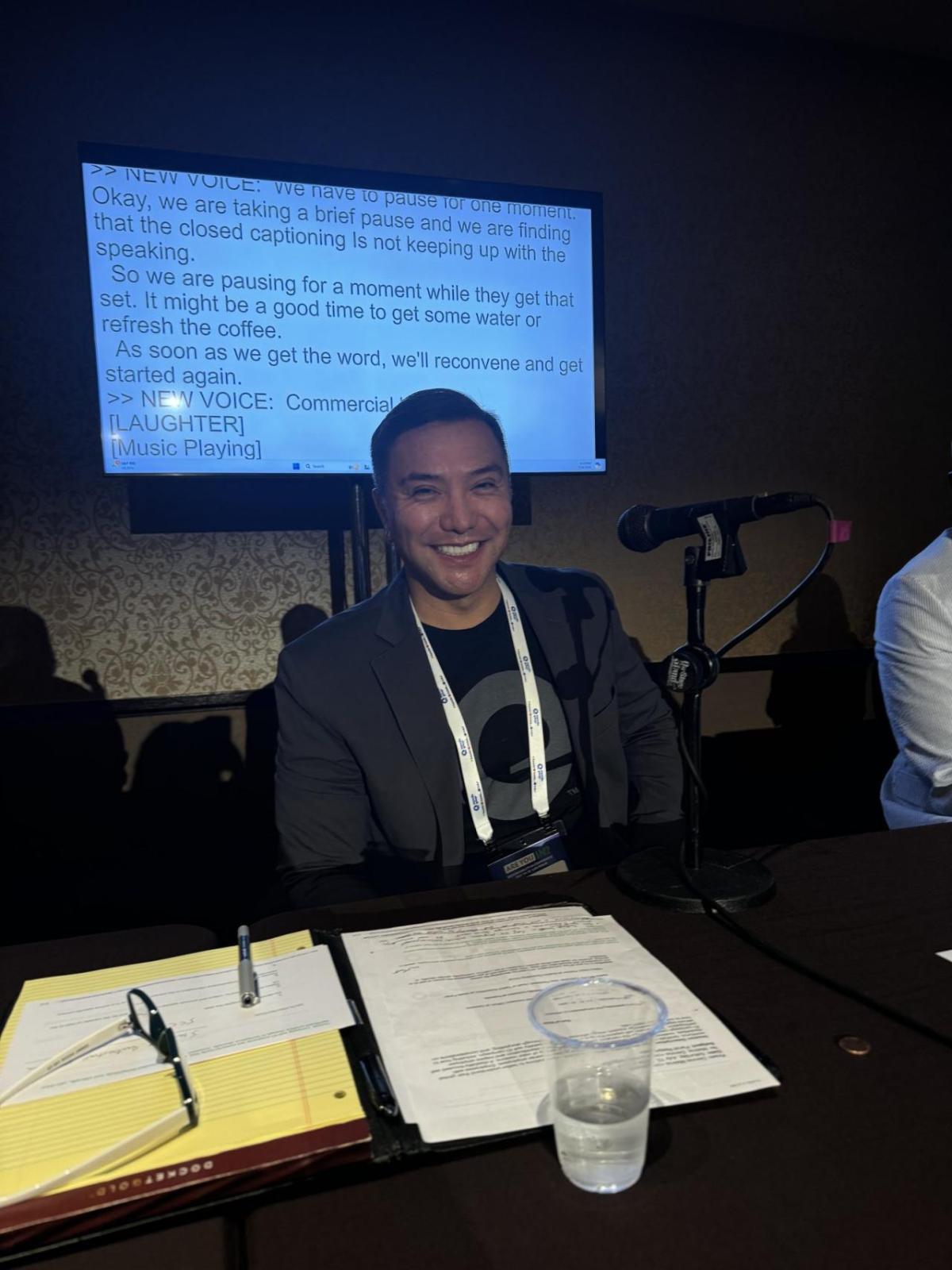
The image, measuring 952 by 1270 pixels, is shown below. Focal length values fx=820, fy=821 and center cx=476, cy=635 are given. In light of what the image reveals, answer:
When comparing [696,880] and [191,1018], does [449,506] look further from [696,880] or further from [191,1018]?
[191,1018]

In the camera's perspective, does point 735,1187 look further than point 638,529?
No

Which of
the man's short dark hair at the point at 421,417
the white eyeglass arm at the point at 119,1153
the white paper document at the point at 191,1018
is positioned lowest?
the white paper document at the point at 191,1018

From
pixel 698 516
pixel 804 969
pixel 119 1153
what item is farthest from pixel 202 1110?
pixel 698 516

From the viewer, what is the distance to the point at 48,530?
8.11 feet

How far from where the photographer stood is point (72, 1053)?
0.68 metres

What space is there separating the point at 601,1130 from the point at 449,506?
126 centimetres

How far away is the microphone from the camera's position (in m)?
0.99

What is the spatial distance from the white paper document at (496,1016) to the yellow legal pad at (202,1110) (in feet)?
0.21

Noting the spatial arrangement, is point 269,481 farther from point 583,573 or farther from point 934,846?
point 934,846

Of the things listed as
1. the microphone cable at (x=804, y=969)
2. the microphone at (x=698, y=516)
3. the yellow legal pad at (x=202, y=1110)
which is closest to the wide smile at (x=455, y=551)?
the microphone at (x=698, y=516)

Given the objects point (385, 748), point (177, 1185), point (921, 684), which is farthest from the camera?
point (921, 684)

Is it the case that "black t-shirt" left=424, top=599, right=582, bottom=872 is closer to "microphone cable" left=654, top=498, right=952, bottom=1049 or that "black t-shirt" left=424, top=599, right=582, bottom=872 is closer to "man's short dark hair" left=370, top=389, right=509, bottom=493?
"man's short dark hair" left=370, top=389, right=509, bottom=493

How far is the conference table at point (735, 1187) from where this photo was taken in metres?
0.52

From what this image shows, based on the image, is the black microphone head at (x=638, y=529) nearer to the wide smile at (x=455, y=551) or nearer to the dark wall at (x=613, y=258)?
the wide smile at (x=455, y=551)
